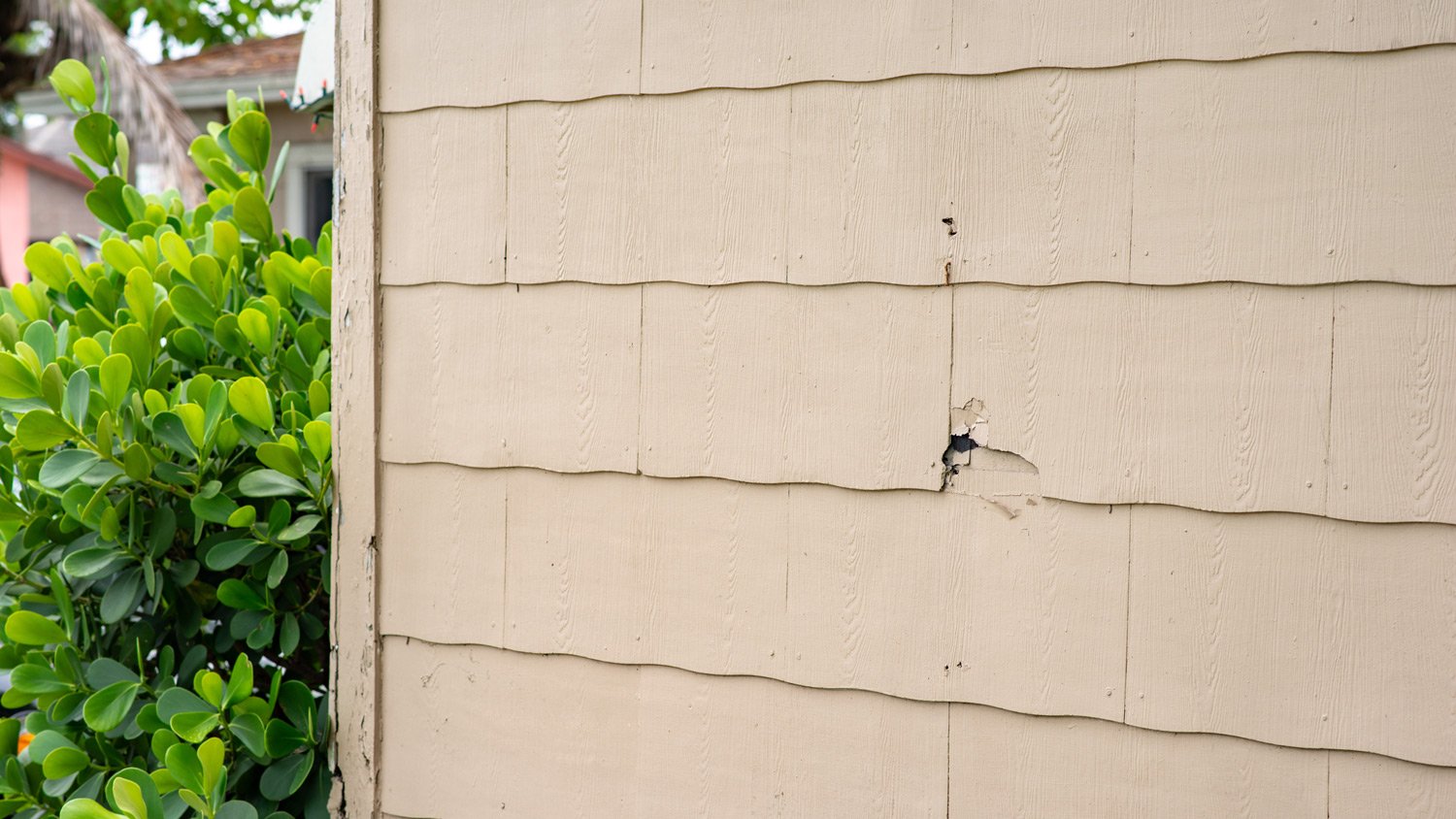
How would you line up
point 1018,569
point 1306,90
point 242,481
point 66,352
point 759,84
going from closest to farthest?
point 1306,90 < point 1018,569 < point 759,84 < point 242,481 < point 66,352

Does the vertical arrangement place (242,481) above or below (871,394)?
below

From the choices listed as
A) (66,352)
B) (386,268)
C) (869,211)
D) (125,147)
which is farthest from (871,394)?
(125,147)

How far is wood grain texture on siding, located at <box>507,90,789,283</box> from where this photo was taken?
53.7 inches

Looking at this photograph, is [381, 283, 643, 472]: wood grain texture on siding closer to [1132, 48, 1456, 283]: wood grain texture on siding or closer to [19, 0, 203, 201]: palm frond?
[1132, 48, 1456, 283]: wood grain texture on siding

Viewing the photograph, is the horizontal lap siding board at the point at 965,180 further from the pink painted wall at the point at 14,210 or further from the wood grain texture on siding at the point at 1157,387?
the pink painted wall at the point at 14,210

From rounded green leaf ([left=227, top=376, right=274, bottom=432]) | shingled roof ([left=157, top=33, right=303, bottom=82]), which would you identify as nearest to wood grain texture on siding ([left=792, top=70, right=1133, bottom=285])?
rounded green leaf ([left=227, top=376, right=274, bottom=432])

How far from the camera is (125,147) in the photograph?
193 centimetres

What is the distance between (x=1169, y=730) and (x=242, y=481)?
1246 mm

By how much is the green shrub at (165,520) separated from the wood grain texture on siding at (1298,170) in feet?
3.80

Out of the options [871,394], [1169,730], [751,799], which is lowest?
[751,799]

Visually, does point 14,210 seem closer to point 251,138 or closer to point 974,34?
point 251,138

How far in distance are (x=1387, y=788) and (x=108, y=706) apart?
1.60 metres

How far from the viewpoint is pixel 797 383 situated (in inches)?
53.3

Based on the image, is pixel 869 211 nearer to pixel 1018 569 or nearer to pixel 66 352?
pixel 1018 569
